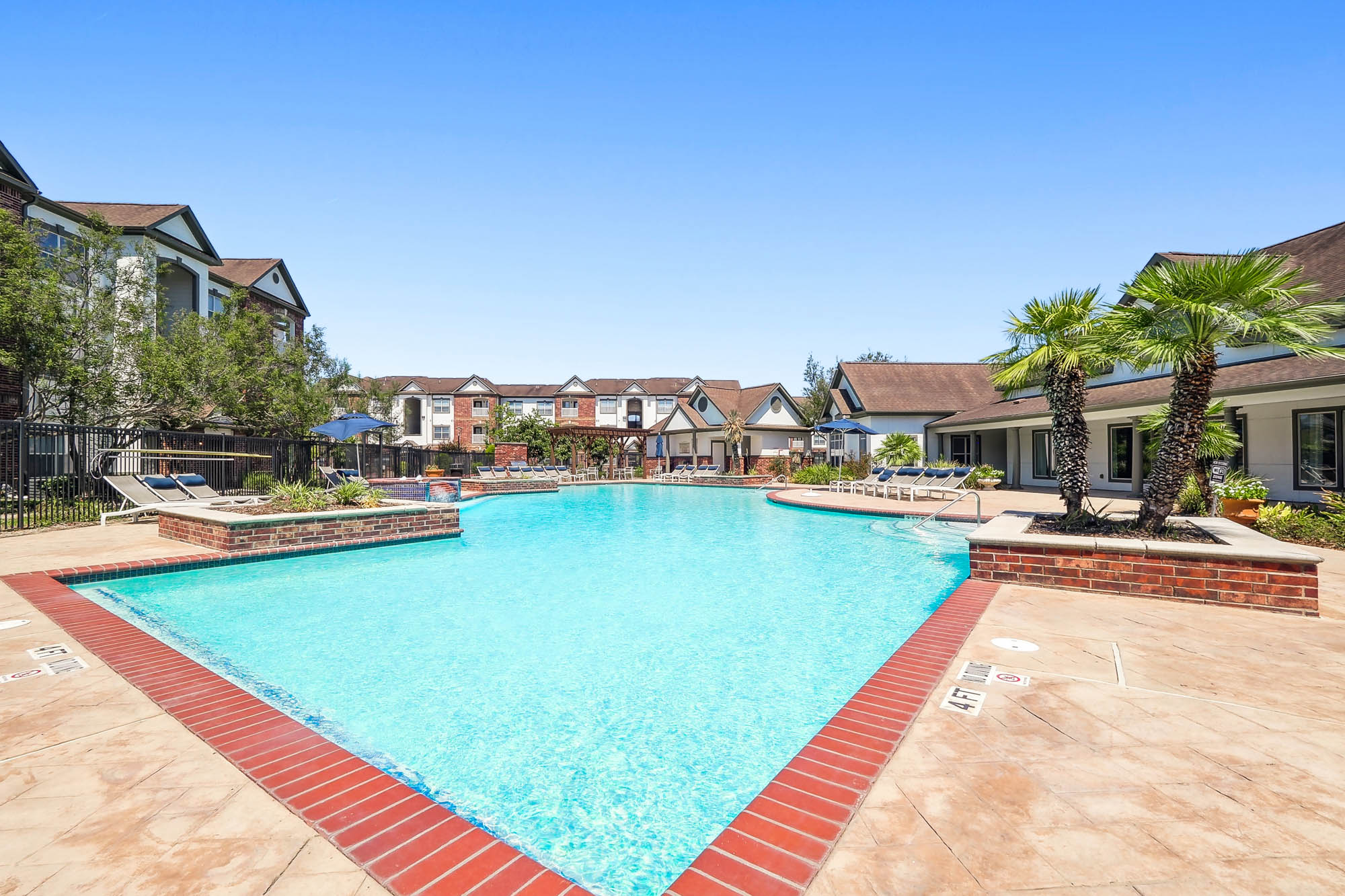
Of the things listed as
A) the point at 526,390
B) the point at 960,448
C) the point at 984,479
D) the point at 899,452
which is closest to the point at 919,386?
the point at 960,448

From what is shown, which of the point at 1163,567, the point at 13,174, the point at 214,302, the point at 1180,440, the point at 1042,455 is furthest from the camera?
the point at 214,302

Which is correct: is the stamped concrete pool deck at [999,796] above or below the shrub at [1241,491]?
below

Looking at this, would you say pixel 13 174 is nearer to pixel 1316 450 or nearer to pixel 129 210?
pixel 129 210

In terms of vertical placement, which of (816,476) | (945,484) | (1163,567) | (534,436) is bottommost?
(816,476)

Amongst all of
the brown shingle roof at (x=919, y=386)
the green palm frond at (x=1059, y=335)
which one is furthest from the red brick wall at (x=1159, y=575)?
the brown shingle roof at (x=919, y=386)

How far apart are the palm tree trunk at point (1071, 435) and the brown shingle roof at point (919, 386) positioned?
66.0 feet

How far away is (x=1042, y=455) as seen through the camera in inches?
891

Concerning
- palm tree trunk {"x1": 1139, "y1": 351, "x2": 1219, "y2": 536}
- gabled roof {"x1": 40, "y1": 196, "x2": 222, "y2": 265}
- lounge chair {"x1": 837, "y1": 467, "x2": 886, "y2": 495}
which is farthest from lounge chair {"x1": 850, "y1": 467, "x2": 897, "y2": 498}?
gabled roof {"x1": 40, "y1": 196, "x2": 222, "y2": 265}

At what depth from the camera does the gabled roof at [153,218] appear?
798 inches

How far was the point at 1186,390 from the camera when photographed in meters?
7.28

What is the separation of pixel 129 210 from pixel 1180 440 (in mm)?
29991

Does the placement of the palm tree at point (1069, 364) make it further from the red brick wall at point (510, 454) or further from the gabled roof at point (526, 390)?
the gabled roof at point (526, 390)

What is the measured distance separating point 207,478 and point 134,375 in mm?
3222

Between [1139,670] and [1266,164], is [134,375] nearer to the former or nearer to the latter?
[1139,670]
